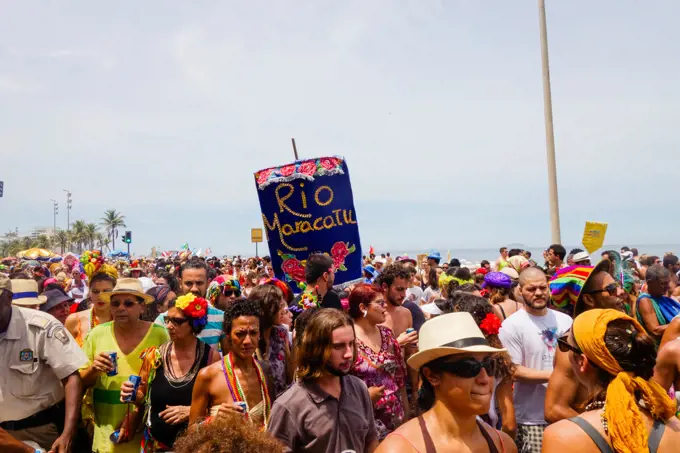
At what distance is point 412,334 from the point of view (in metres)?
4.71

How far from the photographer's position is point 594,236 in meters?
9.98

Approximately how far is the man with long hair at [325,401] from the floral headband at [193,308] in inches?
46.1

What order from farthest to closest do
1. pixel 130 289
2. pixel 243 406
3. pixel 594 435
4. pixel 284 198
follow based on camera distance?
pixel 284 198
pixel 130 289
pixel 243 406
pixel 594 435

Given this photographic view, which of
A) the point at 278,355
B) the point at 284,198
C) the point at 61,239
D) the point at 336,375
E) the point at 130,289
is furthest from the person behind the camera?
the point at 61,239

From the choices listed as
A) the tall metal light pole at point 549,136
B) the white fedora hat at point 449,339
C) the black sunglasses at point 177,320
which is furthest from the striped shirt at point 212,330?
the tall metal light pole at point 549,136

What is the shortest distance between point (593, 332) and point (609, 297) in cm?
206

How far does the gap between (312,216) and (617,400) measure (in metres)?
4.65

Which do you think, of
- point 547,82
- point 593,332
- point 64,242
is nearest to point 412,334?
point 593,332

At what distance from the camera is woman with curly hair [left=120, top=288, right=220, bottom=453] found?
12.1ft

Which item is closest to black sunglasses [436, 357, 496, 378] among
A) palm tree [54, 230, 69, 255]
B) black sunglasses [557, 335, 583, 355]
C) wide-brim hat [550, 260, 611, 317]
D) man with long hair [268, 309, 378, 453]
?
black sunglasses [557, 335, 583, 355]

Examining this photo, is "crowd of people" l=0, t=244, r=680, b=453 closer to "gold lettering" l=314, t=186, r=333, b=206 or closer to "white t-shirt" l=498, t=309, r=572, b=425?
"white t-shirt" l=498, t=309, r=572, b=425

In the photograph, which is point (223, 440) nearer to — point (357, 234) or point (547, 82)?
point (357, 234)

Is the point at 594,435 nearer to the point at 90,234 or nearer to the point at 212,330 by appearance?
the point at 212,330

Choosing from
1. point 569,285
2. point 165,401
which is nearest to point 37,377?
point 165,401
